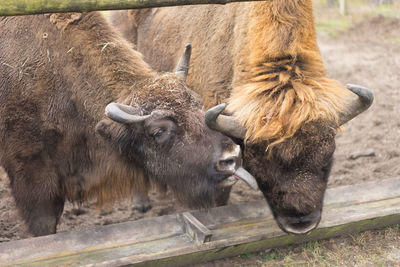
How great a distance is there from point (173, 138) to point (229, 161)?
54 centimetres

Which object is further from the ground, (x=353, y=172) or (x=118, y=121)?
(x=118, y=121)

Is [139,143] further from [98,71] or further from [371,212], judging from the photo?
[371,212]

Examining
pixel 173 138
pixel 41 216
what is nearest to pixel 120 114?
pixel 173 138

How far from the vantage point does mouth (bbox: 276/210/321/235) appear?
384cm

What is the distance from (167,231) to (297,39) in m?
2.12

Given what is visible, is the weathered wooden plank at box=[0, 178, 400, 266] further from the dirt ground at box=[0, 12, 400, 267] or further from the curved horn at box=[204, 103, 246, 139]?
the curved horn at box=[204, 103, 246, 139]

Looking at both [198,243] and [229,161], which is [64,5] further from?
[198,243]

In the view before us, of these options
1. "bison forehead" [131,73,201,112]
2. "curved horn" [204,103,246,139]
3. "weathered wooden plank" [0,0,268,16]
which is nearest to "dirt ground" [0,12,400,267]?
"curved horn" [204,103,246,139]

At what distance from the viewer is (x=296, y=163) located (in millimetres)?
3758

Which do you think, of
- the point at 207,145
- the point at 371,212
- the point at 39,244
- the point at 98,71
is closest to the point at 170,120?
the point at 207,145

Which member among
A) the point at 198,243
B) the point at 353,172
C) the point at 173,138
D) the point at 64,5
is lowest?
the point at 353,172

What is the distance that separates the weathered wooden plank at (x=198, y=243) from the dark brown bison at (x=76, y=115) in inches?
13.9

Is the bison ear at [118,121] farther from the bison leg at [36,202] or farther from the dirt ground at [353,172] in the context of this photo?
the dirt ground at [353,172]

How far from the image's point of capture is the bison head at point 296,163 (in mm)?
3740
